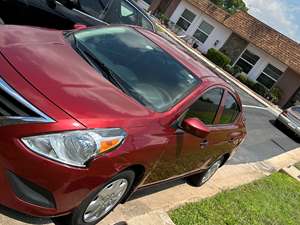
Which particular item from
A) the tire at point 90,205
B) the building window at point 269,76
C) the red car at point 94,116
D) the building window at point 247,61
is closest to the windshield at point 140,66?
the red car at point 94,116

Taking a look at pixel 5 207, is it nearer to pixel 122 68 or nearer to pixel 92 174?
pixel 92 174

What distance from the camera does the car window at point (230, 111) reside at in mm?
6387

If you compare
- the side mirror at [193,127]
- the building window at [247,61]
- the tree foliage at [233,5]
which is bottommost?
the building window at [247,61]

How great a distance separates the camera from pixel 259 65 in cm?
3834

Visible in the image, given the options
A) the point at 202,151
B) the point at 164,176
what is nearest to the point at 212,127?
the point at 202,151

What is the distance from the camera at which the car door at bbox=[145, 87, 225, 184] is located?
4793 mm

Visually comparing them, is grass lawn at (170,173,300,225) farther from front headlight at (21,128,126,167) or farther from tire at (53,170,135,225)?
front headlight at (21,128,126,167)

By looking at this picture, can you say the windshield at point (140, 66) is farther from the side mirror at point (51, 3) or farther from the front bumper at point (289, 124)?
the front bumper at point (289, 124)

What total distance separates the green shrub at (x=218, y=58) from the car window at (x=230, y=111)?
31.0 meters

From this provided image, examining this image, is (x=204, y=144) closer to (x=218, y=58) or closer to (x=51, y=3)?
(x=51, y=3)

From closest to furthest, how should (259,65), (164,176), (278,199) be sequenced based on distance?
(164,176) < (278,199) < (259,65)

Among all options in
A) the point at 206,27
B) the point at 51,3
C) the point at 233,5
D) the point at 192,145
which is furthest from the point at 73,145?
the point at 233,5

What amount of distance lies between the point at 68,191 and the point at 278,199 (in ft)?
20.0

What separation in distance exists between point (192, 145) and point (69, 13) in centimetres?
407
